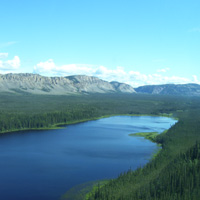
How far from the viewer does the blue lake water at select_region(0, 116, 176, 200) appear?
53.6 meters

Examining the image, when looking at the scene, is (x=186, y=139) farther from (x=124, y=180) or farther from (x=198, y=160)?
(x=124, y=180)

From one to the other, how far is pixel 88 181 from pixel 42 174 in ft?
36.2

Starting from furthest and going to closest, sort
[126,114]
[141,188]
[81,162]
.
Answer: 1. [126,114]
2. [81,162]
3. [141,188]

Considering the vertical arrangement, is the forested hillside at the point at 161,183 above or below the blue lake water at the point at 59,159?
above

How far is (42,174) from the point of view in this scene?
198 ft

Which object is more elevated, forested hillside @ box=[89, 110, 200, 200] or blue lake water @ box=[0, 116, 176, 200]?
forested hillside @ box=[89, 110, 200, 200]

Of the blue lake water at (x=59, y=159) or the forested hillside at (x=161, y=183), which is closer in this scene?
the forested hillside at (x=161, y=183)

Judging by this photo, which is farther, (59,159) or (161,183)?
(59,159)

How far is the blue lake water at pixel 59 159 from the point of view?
176 ft

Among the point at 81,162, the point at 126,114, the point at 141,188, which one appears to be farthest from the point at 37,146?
the point at 126,114

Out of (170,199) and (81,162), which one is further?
(81,162)

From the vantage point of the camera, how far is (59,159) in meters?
72.0

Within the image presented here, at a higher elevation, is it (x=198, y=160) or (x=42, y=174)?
(x=198, y=160)

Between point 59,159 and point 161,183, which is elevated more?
point 161,183
